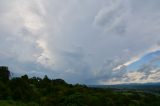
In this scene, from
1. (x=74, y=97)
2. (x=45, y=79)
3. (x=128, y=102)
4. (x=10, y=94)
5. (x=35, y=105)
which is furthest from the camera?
(x=45, y=79)

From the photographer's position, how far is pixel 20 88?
337 feet

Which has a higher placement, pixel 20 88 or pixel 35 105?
pixel 20 88

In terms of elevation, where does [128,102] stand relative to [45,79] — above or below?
below

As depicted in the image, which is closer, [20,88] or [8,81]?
[20,88]

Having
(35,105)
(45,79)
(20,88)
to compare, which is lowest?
(35,105)

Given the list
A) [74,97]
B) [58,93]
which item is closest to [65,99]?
[74,97]

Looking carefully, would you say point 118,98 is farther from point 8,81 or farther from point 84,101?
point 8,81

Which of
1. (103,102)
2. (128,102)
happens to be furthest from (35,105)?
(128,102)

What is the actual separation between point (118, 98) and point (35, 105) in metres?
41.8

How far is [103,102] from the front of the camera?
10888cm

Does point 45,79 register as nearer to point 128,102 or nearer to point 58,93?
point 58,93

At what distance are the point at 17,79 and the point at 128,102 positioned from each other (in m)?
38.5

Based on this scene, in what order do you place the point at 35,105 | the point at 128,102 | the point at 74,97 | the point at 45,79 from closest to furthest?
the point at 35,105
the point at 74,97
the point at 128,102
the point at 45,79

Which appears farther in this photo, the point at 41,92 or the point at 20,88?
the point at 41,92
